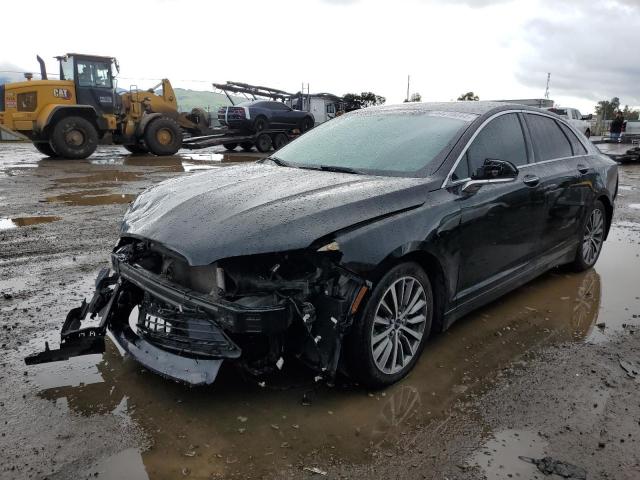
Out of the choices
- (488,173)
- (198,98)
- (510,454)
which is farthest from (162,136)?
(198,98)

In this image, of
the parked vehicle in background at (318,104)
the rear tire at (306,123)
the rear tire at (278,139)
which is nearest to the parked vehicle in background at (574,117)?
the parked vehicle in background at (318,104)

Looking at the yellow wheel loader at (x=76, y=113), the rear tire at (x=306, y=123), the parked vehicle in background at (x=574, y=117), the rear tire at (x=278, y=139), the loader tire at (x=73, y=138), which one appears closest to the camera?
the yellow wheel loader at (x=76, y=113)

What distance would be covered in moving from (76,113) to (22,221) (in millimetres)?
10060

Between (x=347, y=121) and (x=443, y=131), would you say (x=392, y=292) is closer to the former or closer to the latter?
(x=443, y=131)

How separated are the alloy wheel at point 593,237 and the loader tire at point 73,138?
15.0 metres

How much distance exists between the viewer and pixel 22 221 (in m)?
7.02

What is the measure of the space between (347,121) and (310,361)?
2.42 metres

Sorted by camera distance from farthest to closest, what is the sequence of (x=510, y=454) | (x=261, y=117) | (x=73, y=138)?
1. (x=261, y=117)
2. (x=73, y=138)
3. (x=510, y=454)

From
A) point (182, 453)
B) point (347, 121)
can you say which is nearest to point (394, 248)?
point (182, 453)

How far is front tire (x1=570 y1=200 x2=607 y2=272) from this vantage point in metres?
5.00

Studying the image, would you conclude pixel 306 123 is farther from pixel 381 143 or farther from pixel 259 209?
pixel 259 209

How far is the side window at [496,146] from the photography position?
3463 millimetres

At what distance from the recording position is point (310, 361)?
2.66 metres

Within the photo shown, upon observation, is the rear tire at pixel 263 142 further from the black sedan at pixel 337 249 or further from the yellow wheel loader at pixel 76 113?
the black sedan at pixel 337 249
